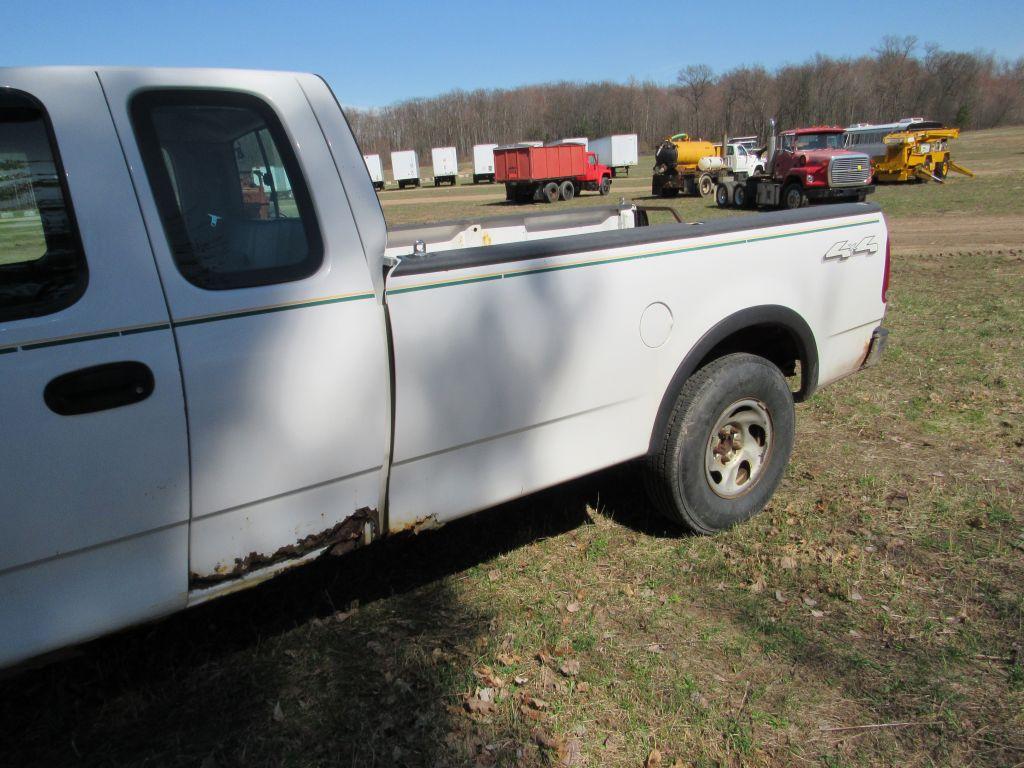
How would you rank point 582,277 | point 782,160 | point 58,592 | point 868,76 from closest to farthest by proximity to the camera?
point 58,592 → point 582,277 → point 782,160 → point 868,76

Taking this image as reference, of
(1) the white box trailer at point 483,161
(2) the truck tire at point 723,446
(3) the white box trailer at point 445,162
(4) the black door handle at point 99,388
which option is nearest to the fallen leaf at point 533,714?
(2) the truck tire at point 723,446

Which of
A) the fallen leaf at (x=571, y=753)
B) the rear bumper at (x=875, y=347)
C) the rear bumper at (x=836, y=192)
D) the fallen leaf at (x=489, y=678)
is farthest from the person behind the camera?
the rear bumper at (x=836, y=192)

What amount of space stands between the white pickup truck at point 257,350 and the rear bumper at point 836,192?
66.2 ft

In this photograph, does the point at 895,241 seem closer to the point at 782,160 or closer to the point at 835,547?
the point at 782,160

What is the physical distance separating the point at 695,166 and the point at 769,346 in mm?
28429

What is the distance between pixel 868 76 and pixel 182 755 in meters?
115

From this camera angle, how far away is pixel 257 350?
86.0 inches

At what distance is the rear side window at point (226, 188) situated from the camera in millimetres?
2129

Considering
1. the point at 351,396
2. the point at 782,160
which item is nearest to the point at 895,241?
the point at 782,160

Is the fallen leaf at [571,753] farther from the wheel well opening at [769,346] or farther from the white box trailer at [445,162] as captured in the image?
the white box trailer at [445,162]

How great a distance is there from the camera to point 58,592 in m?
2.00

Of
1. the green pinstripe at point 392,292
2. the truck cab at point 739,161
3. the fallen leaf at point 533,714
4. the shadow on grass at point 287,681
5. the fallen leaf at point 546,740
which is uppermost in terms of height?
the truck cab at point 739,161

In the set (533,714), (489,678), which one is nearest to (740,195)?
(489,678)

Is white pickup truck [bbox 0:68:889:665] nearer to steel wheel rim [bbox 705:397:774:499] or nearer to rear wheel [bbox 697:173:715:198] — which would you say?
steel wheel rim [bbox 705:397:774:499]
